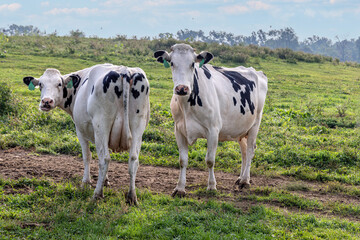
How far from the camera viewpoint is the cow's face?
23.6 ft

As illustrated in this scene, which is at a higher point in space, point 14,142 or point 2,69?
point 2,69

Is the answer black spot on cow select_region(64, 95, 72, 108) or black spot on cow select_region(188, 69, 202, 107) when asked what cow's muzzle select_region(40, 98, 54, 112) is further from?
black spot on cow select_region(188, 69, 202, 107)

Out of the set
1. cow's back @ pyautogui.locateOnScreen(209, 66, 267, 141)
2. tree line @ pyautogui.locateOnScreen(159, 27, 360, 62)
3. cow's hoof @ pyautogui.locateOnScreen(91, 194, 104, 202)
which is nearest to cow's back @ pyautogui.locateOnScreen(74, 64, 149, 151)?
cow's hoof @ pyautogui.locateOnScreen(91, 194, 104, 202)

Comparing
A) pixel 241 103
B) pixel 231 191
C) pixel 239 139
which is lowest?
pixel 231 191

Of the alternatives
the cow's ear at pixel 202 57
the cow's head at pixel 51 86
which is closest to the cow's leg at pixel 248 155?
the cow's ear at pixel 202 57

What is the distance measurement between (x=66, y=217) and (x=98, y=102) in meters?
1.75

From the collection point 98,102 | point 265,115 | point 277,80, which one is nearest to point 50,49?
point 277,80

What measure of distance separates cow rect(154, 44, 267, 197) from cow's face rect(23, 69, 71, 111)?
1861 mm

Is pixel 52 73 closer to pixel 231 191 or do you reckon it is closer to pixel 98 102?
pixel 98 102

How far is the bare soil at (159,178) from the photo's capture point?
7.14 metres

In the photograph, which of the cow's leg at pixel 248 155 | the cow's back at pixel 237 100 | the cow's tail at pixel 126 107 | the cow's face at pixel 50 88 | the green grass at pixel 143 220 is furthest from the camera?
the cow's leg at pixel 248 155

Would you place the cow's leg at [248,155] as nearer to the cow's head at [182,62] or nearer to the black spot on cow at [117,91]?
the cow's head at [182,62]

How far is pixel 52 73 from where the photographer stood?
752 cm

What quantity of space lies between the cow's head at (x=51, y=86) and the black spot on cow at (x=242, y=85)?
115 inches
